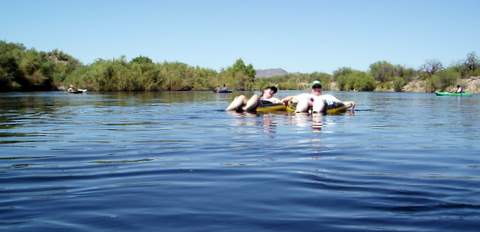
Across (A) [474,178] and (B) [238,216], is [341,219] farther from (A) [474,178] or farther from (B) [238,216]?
(A) [474,178]

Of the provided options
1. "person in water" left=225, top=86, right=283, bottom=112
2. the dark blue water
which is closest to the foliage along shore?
"person in water" left=225, top=86, right=283, bottom=112

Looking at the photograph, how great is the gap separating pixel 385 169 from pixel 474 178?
1.21 m

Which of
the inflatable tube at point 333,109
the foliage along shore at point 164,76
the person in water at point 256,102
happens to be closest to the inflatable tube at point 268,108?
the person in water at point 256,102

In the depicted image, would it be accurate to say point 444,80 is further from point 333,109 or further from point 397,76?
point 333,109

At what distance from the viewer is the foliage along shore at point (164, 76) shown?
105688mm

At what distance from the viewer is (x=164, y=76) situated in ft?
395

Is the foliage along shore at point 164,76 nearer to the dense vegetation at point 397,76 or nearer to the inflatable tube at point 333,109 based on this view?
the dense vegetation at point 397,76

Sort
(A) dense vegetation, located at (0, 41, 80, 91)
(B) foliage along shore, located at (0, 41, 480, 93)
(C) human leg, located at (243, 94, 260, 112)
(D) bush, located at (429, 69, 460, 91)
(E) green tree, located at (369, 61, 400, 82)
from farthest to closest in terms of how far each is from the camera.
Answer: (E) green tree, located at (369, 61, 400, 82), (D) bush, located at (429, 69, 460, 91), (B) foliage along shore, located at (0, 41, 480, 93), (A) dense vegetation, located at (0, 41, 80, 91), (C) human leg, located at (243, 94, 260, 112)

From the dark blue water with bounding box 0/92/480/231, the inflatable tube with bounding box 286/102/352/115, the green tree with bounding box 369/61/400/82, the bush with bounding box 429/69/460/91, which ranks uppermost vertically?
the green tree with bounding box 369/61/400/82

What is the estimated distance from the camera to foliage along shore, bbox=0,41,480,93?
347ft

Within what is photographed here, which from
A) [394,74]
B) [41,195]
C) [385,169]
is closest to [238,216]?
[41,195]

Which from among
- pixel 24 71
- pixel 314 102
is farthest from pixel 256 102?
pixel 24 71

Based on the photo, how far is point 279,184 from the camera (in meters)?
6.09

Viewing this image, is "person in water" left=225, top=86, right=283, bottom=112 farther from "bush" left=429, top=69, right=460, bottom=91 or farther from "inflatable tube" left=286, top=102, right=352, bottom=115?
"bush" left=429, top=69, right=460, bottom=91
